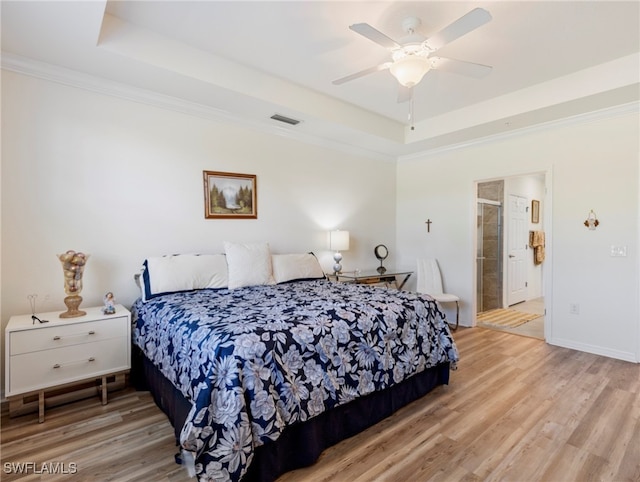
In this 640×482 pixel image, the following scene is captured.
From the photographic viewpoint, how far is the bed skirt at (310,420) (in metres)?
1.67

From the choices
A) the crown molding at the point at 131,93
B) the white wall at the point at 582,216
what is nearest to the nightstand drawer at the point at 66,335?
the crown molding at the point at 131,93

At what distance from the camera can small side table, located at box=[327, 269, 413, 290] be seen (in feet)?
13.8

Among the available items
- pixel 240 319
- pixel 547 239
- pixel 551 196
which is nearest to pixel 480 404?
pixel 240 319

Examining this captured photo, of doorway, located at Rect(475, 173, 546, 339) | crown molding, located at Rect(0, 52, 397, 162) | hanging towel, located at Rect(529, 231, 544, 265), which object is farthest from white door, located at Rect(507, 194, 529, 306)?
crown molding, located at Rect(0, 52, 397, 162)

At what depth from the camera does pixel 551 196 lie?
12.3 ft

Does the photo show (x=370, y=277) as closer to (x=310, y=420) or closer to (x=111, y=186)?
(x=310, y=420)

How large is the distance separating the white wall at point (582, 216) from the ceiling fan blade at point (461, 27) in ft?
8.11

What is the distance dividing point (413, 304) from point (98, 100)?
3.06m

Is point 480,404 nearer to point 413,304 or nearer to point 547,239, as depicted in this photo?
point 413,304

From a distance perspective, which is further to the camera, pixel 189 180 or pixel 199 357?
pixel 189 180

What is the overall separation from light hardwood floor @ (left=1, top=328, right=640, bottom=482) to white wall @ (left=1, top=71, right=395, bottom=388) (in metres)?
1.01

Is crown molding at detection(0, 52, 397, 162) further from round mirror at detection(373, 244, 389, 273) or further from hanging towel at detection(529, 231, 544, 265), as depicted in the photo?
hanging towel at detection(529, 231, 544, 265)

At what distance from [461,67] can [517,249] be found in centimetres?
452

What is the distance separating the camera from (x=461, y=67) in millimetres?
2348
